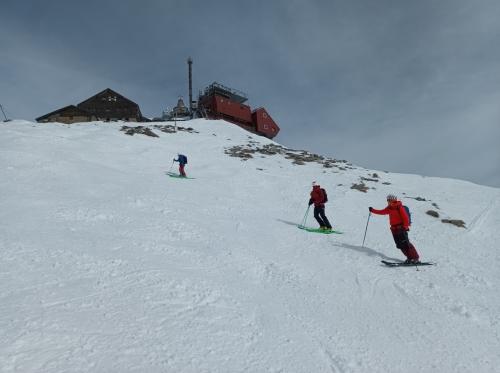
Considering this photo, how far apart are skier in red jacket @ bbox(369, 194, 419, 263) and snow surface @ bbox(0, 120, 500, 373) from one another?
46 centimetres

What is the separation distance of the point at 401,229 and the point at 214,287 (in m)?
5.58

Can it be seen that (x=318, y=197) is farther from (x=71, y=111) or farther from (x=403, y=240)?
(x=71, y=111)

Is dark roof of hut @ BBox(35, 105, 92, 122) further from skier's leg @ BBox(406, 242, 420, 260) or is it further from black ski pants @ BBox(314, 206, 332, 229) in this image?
skier's leg @ BBox(406, 242, 420, 260)

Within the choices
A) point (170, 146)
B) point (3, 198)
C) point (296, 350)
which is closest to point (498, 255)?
point (296, 350)

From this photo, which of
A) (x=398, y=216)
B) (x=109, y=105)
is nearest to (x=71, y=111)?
(x=109, y=105)

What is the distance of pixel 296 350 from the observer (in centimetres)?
471

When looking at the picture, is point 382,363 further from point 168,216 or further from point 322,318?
point 168,216

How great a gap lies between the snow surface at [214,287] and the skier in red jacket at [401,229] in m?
0.46

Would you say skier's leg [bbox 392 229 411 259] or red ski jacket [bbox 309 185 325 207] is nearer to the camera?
skier's leg [bbox 392 229 411 259]

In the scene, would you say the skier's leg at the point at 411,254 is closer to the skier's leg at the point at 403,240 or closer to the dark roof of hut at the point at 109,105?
the skier's leg at the point at 403,240

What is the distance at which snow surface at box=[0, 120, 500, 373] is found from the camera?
4328 millimetres

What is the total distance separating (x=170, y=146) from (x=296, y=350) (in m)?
26.0

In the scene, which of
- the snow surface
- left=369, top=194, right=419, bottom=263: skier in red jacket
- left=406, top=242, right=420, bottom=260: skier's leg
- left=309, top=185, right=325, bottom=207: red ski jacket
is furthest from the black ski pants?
left=406, top=242, right=420, bottom=260: skier's leg

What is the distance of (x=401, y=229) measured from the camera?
30.2ft
